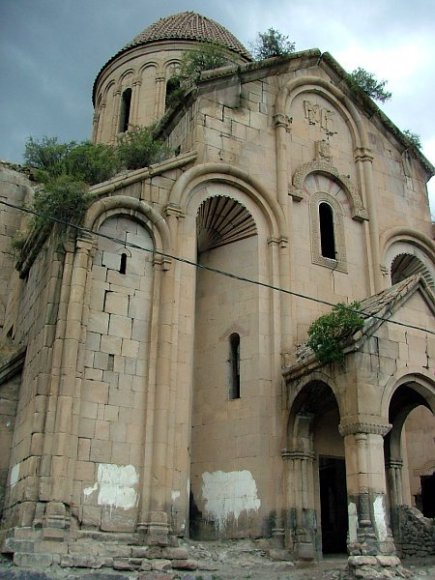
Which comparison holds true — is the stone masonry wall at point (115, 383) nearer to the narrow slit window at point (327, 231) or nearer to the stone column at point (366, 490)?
the stone column at point (366, 490)

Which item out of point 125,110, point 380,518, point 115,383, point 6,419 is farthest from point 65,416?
point 125,110

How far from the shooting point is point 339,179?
58.3ft

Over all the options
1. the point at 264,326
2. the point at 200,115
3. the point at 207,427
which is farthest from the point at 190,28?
the point at 207,427

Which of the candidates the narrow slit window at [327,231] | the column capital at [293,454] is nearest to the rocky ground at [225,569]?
the column capital at [293,454]

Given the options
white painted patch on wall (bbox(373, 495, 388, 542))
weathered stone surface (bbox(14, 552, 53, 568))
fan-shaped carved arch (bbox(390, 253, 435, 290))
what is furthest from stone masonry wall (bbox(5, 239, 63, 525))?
fan-shaped carved arch (bbox(390, 253, 435, 290))

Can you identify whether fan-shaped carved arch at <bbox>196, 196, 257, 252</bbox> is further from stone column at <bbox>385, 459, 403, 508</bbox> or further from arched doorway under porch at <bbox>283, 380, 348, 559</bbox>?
stone column at <bbox>385, 459, 403, 508</bbox>

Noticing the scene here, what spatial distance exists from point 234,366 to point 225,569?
470cm

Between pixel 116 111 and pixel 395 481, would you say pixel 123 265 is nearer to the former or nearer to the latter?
pixel 395 481

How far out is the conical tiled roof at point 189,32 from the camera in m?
25.3

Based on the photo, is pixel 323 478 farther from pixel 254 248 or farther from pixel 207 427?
pixel 254 248

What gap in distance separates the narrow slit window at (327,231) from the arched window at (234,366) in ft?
11.7

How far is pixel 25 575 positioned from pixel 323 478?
10.1 meters

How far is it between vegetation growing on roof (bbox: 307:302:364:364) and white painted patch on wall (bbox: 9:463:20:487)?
610 centimetres

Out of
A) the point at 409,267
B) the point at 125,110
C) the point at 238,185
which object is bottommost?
the point at 409,267
